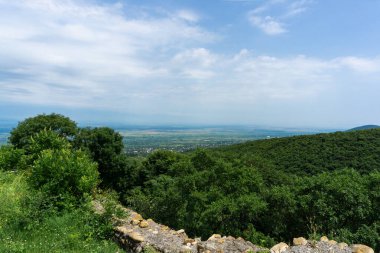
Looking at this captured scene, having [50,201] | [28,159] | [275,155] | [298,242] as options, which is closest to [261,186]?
[298,242]

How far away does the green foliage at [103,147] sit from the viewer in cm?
2503

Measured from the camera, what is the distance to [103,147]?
2517cm

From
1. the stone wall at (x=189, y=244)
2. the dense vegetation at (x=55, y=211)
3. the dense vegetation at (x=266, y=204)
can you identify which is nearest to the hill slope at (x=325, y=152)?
the dense vegetation at (x=266, y=204)

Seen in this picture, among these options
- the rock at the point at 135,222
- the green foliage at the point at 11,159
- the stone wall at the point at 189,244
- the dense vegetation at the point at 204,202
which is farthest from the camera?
the green foliage at the point at 11,159

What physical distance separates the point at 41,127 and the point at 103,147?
15.5ft

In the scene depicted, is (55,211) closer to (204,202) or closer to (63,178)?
(63,178)

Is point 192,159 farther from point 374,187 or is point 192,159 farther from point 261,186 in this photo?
point 374,187

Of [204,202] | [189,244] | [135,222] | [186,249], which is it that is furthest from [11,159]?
[186,249]

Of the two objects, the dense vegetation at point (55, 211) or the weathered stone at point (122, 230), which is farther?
the weathered stone at point (122, 230)

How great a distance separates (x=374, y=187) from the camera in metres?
9.90

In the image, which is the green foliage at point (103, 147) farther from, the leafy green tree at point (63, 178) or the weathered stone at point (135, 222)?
the weathered stone at point (135, 222)

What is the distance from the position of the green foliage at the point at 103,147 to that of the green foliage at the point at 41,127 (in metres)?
0.94

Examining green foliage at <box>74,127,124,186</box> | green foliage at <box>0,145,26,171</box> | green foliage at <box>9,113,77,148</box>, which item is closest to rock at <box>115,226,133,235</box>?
green foliage at <box>0,145,26,171</box>

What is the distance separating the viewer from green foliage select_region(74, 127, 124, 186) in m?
25.0
